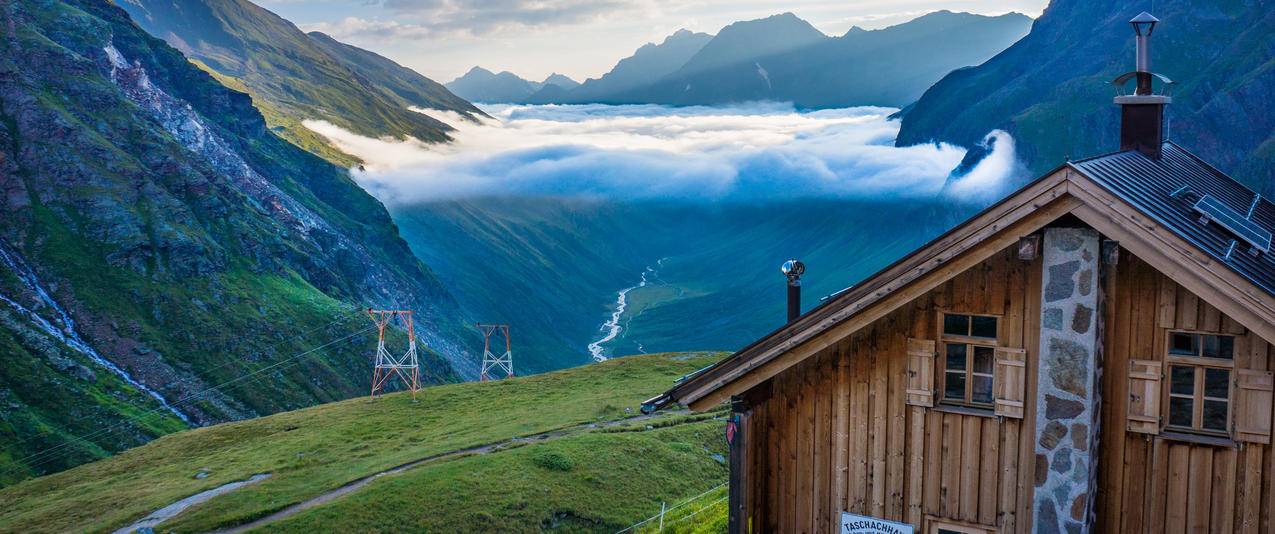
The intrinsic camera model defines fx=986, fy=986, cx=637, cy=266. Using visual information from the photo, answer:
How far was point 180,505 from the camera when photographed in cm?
6128

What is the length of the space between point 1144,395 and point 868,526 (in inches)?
228

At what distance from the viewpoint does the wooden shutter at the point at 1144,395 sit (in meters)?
17.7

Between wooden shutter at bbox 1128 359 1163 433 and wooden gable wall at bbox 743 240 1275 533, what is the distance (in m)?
0.14

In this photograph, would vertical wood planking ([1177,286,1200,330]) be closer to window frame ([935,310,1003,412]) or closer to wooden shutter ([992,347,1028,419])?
wooden shutter ([992,347,1028,419])

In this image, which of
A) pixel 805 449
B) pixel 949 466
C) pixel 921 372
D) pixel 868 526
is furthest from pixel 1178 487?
pixel 805 449

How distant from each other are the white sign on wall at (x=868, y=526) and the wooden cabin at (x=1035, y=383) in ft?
0.14

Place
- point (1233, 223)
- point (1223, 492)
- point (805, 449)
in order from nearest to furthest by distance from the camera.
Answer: point (1223, 492)
point (1233, 223)
point (805, 449)

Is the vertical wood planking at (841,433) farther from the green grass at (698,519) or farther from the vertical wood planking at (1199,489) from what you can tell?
the green grass at (698,519)

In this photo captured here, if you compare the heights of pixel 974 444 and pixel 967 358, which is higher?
pixel 967 358

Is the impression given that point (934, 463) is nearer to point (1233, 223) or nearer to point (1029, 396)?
point (1029, 396)

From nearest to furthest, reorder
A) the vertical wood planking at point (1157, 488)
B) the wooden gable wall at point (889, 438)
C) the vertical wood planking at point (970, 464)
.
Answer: the vertical wood planking at point (1157, 488)
the wooden gable wall at point (889, 438)
the vertical wood planking at point (970, 464)

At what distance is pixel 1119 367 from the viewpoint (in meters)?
17.9

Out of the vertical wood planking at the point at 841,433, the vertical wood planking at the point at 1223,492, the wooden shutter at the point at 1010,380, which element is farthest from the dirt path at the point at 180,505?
the vertical wood planking at the point at 1223,492

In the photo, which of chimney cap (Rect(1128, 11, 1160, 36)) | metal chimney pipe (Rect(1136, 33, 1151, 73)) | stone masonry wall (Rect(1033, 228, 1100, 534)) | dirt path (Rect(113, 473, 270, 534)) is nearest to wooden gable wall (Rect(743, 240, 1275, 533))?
stone masonry wall (Rect(1033, 228, 1100, 534))
